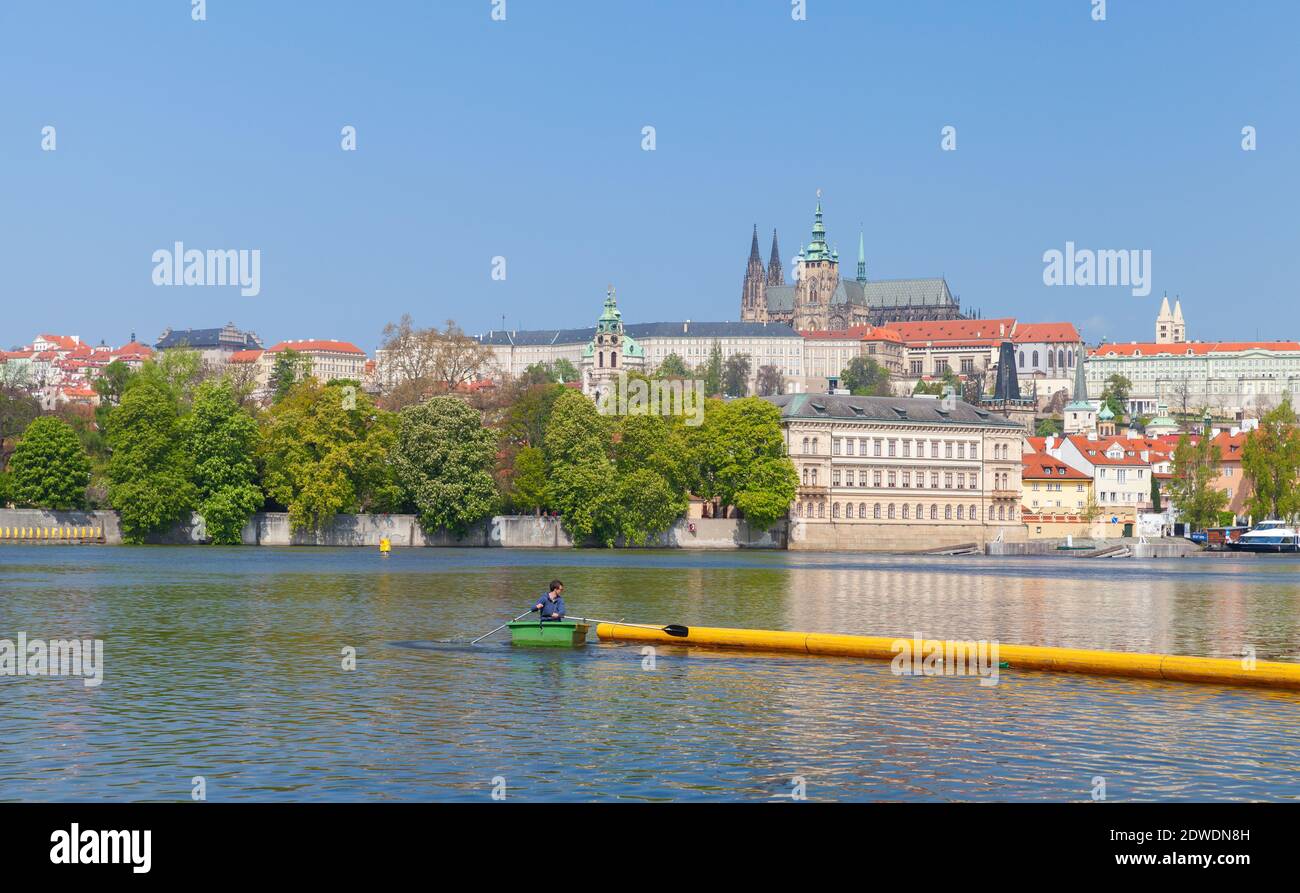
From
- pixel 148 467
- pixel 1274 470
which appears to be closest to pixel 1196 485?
pixel 1274 470

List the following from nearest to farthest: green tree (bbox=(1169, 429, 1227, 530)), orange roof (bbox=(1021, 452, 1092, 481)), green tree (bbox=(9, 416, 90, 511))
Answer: green tree (bbox=(9, 416, 90, 511)) < green tree (bbox=(1169, 429, 1227, 530)) < orange roof (bbox=(1021, 452, 1092, 481))

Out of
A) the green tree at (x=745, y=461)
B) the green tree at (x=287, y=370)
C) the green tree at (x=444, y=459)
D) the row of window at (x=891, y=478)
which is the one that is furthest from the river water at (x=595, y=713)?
the green tree at (x=287, y=370)

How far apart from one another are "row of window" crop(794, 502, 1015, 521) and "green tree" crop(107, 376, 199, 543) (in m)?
56.7

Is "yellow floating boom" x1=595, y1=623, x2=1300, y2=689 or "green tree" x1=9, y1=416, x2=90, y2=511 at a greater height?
"green tree" x1=9, y1=416, x2=90, y2=511

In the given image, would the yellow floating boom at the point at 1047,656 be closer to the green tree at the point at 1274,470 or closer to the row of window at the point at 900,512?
the row of window at the point at 900,512

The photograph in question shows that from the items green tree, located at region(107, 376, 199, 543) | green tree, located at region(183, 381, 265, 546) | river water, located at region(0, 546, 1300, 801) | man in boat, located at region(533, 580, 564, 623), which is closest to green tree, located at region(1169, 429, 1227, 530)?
green tree, located at region(183, 381, 265, 546)

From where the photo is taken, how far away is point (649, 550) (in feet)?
442

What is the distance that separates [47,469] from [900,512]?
7800 centimetres

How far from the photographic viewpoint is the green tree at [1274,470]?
158 meters

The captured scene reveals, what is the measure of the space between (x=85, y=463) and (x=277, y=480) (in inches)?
586

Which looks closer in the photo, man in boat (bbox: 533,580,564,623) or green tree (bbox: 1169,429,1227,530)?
man in boat (bbox: 533,580,564,623)

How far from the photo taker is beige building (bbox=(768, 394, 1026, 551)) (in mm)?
158250

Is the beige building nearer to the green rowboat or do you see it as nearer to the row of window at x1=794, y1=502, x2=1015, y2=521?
the row of window at x1=794, y1=502, x2=1015, y2=521

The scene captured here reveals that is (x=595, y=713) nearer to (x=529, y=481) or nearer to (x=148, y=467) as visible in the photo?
(x=148, y=467)
